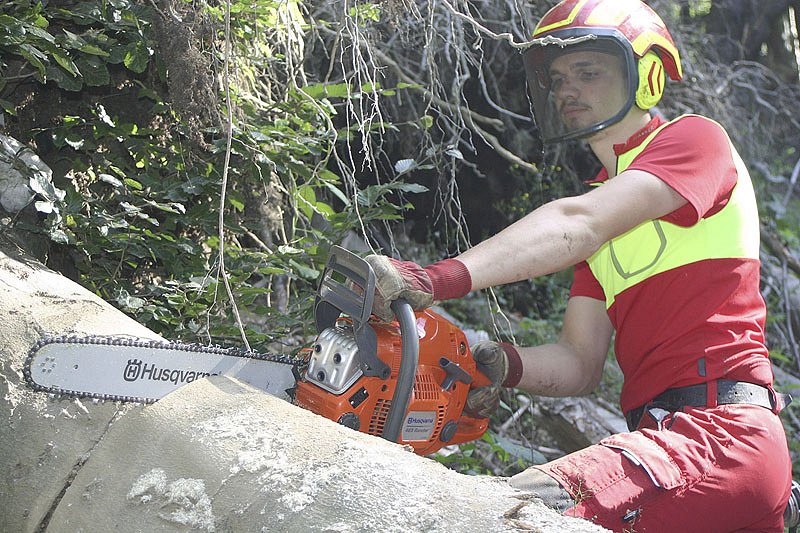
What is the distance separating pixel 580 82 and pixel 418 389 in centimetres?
144

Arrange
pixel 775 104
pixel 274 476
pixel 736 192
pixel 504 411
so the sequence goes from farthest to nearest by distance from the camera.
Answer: pixel 775 104 → pixel 504 411 → pixel 736 192 → pixel 274 476

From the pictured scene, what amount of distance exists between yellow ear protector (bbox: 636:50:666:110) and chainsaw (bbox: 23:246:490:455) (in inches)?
46.7

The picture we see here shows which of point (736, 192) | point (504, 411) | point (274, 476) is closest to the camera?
point (274, 476)

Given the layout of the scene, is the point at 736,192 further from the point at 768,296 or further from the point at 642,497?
the point at 768,296

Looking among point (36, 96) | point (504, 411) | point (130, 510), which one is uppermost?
point (36, 96)

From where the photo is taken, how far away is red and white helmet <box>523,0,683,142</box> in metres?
2.83

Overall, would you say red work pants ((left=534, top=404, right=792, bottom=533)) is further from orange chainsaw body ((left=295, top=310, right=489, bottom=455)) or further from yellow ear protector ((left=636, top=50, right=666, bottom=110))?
yellow ear protector ((left=636, top=50, right=666, bottom=110))

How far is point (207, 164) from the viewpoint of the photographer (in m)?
3.12

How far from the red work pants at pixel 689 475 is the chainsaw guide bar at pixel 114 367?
931 mm

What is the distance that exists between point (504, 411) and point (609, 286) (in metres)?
1.85

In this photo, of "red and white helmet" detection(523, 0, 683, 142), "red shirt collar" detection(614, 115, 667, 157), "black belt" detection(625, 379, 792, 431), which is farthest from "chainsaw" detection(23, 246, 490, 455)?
"red and white helmet" detection(523, 0, 683, 142)

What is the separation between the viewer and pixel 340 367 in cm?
212

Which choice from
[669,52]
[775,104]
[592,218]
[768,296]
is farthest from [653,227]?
[775,104]

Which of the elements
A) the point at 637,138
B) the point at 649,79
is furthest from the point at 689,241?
the point at 649,79
